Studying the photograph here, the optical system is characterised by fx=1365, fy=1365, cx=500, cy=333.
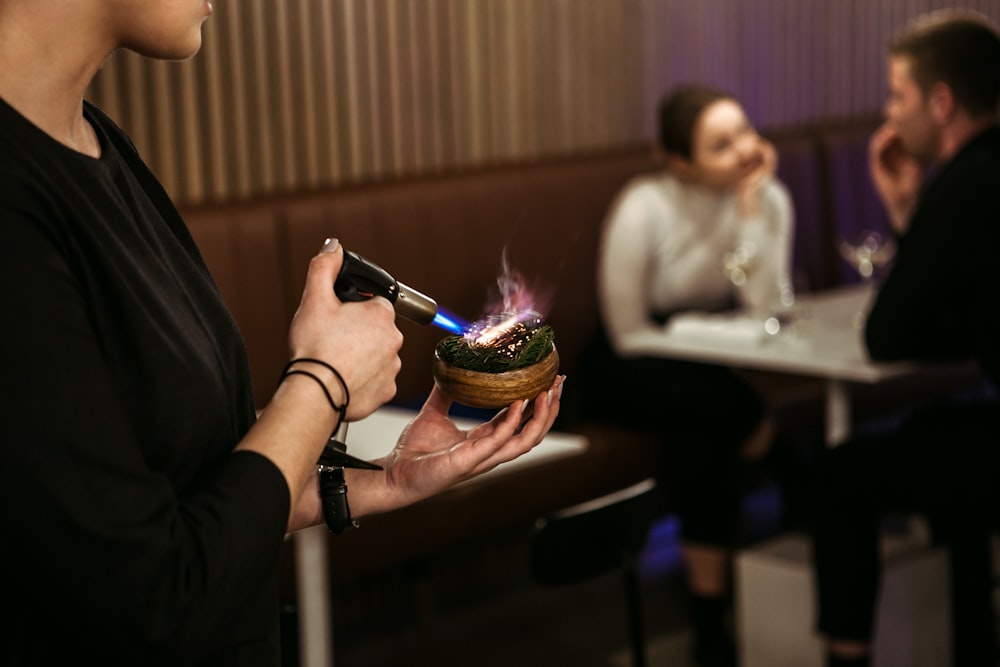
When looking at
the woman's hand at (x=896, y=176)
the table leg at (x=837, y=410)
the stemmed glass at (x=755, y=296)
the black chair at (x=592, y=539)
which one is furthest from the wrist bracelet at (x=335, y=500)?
the woman's hand at (x=896, y=176)

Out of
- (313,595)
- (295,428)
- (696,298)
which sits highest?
(295,428)

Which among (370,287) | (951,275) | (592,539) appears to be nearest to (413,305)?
(370,287)

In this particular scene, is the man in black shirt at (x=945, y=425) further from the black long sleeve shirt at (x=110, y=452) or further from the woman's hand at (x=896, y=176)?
the black long sleeve shirt at (x=110, y=452)

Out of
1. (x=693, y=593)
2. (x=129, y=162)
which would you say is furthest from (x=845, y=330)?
(x=129, y=162)

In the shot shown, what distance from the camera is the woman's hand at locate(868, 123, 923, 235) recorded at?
373cm

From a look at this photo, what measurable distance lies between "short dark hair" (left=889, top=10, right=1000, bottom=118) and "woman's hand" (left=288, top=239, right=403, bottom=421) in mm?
2504

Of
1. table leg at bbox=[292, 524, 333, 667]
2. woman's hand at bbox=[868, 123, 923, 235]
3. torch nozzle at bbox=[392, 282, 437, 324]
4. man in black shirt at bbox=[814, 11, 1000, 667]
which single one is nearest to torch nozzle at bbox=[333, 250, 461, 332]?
torch nozzle at bbox=[392, 282, 437, 324]

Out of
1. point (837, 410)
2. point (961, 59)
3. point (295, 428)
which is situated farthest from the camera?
point (837, 410)

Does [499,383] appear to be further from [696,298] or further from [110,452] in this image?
[696,298]

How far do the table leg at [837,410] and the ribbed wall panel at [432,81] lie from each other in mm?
1570

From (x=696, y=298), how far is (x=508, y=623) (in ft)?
3.80

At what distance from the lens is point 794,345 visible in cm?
351

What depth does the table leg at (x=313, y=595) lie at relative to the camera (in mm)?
2629

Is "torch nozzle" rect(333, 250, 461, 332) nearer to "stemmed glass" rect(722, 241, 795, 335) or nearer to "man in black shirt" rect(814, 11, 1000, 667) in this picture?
"man in black shirt" rect(814, 11, 1000, 667)
